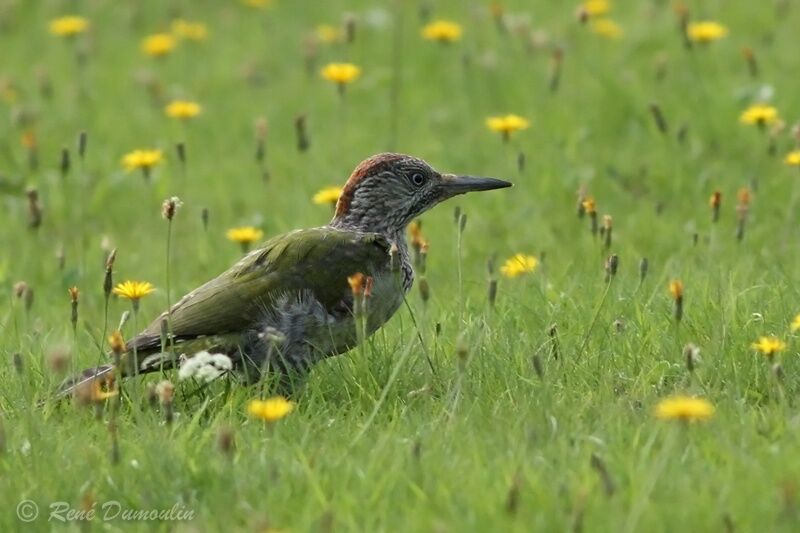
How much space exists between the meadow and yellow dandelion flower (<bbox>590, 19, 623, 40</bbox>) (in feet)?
0.34

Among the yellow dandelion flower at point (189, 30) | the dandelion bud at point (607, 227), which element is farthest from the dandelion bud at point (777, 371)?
the yellow dandelion flower at point (189, 30)

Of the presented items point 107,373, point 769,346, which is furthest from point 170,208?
point 769,346

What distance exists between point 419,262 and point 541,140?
3779 millimetres

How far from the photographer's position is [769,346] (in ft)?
16.0

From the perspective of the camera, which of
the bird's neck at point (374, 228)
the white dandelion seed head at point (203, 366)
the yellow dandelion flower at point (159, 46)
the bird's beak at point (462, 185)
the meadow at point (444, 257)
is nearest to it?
the meadow at point (444, 257)

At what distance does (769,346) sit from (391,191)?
6.42 feet

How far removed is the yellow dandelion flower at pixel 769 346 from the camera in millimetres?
4867

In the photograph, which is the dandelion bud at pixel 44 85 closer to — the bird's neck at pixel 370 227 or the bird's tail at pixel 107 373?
the bird's neck at pixel 370 227

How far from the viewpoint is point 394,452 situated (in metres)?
4.58

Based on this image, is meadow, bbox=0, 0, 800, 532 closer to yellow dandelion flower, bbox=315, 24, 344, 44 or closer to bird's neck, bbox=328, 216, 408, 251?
yellow dandelion flower, bbox=315, 24, 344, 44

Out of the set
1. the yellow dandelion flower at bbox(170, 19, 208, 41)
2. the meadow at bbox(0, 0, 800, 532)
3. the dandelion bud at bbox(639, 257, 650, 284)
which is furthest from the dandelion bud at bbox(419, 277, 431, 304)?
the yellow dandelion flower at bbox(170, 19, 208, 41)

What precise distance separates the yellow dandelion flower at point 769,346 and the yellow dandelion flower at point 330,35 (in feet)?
18.7

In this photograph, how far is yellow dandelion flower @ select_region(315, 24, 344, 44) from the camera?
10375 millimetres

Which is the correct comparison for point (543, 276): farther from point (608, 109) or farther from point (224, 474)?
point (608, 109)
